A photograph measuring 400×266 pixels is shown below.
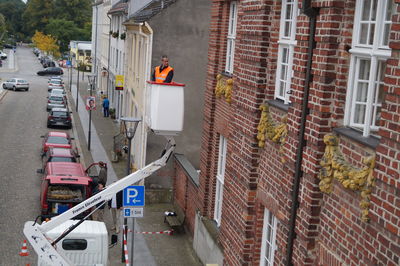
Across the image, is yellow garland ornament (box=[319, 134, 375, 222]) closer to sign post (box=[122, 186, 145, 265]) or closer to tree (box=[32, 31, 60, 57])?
sign post (box=[122, 186, 145, 265])

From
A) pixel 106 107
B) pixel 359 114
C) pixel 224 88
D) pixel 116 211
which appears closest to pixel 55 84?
pixel 106 107

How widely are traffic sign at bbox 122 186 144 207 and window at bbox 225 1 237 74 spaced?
11.9ft

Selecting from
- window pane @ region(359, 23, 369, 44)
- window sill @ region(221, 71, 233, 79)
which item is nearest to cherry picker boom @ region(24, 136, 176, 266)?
window sill @ region(221, 71, 233, 79)

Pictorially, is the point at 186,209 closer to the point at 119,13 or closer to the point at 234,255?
the point at 234,255

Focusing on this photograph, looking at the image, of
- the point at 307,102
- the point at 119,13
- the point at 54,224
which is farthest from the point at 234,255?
the point at 119,13

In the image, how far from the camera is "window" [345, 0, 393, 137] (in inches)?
261

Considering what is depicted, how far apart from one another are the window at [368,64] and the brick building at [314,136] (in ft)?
0.04

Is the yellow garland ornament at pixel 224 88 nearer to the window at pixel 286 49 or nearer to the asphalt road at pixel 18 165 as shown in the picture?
the window at pixel 286 49

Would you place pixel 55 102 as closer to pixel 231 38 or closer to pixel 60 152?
pixel 60 152

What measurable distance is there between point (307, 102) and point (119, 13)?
33017 millimetres

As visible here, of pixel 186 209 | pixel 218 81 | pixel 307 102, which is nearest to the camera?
pixel 307 102

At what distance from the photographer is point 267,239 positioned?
10.4 meters

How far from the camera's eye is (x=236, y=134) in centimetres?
1163

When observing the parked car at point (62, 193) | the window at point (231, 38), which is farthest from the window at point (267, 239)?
the parked car at point (62, 193)
